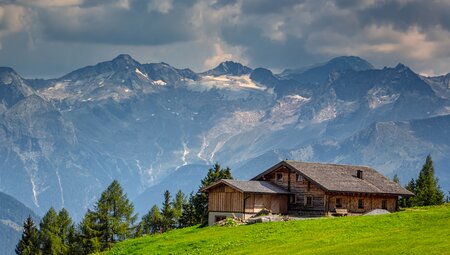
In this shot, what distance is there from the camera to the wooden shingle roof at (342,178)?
3964 inches

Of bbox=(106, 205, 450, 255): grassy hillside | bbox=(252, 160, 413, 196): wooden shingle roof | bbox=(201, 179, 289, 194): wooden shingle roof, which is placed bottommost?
bbox=(106, 205, 450, 255): grassy hillside

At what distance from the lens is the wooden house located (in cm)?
9919

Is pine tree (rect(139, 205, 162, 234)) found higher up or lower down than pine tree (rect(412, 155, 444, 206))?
lower down

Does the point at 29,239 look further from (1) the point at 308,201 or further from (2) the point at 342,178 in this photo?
(2) the point at 342,178

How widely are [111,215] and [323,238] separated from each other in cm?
6727

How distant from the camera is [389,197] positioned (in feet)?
351

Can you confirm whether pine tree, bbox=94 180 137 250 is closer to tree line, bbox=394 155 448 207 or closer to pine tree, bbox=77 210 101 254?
pine tree, bbox=77 210 101 254

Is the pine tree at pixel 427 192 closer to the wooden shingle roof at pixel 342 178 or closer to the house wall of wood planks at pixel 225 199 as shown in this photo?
the wooden shingle roof at pixel 342 178

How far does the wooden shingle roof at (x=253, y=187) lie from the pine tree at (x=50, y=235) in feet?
128

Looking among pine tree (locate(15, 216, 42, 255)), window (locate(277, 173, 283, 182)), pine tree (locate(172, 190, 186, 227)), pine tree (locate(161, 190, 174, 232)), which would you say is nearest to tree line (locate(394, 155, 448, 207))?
window (locate(277, 173, 283, 182))

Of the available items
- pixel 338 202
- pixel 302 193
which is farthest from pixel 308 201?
pixel 338 202

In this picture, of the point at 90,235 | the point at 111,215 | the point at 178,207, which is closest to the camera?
the point at 90,235

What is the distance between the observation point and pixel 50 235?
440 ft

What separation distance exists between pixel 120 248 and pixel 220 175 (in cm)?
6268
